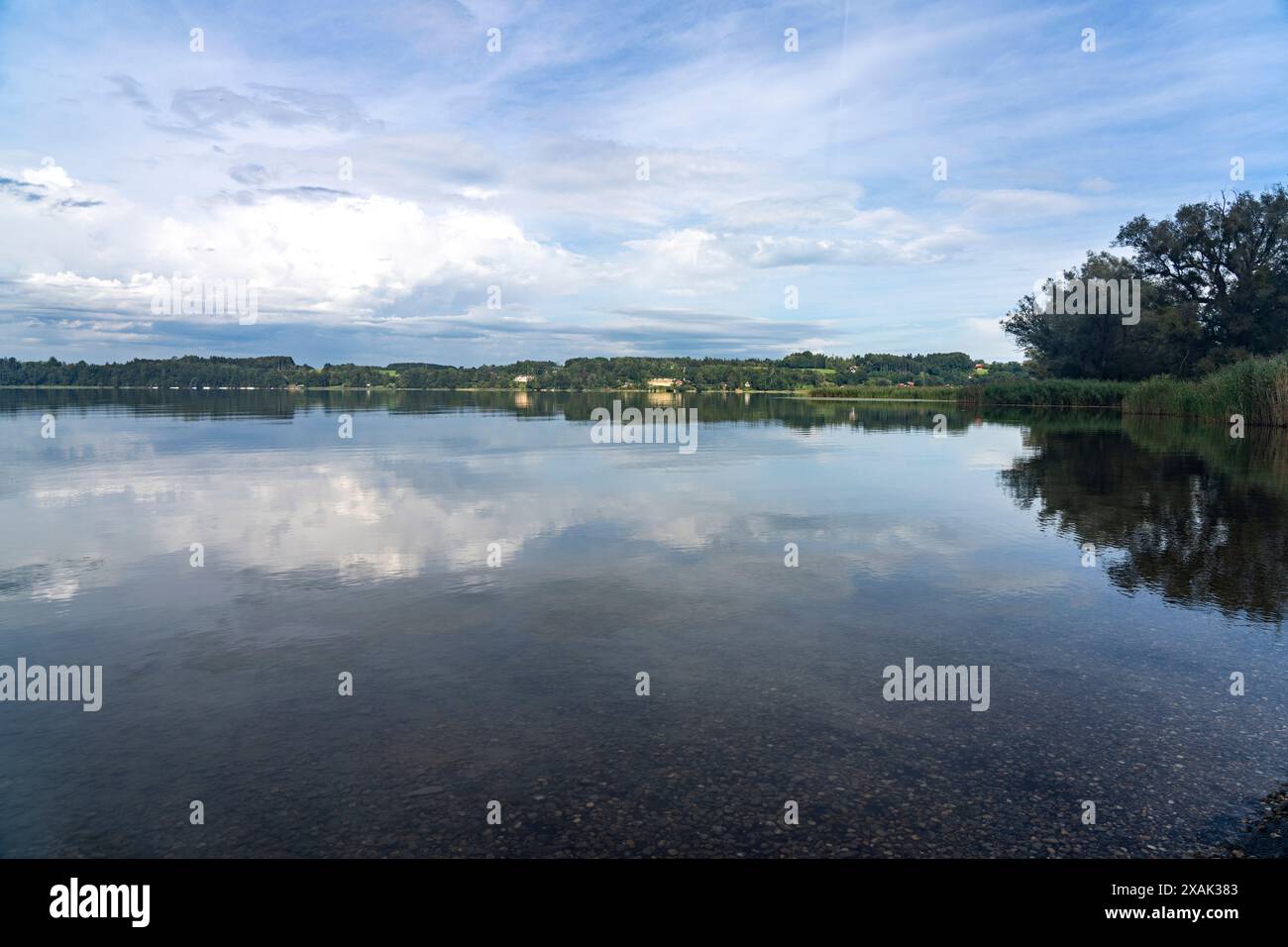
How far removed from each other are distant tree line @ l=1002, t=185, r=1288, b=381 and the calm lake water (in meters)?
68.3

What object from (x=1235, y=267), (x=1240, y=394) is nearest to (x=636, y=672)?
(x=1240, y=394)

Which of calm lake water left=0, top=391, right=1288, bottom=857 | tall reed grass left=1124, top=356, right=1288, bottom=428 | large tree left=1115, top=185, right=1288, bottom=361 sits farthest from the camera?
large tree left=1115, top=185, right=1288, bottom=361

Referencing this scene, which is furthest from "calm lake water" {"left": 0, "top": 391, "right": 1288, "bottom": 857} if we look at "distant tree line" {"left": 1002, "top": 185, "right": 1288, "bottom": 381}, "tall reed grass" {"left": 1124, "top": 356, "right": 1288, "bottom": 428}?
"distant tree line" {"left": 1002, "top": 185, "right": 1288, "bottom": 381}

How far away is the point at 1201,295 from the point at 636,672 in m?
93.0

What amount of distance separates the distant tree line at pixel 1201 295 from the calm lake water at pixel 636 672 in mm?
68296

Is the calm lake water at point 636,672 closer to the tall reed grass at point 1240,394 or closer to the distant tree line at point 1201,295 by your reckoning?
the tall reed grass at point 1240,394

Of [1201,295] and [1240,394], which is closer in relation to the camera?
[1240,394]

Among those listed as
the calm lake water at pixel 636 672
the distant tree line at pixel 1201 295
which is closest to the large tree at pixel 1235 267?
the distant tree line at pixel 1201 295

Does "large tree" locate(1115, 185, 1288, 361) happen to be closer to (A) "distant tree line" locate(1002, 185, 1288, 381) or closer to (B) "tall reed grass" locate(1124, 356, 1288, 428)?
(A) "distant tree line" locate(1002, 185, 1288, 381)

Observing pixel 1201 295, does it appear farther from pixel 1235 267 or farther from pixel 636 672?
pixel 636 672

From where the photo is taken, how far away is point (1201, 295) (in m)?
81.9

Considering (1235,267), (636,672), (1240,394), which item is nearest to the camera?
(636,672)

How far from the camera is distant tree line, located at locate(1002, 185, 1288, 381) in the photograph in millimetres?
76375
